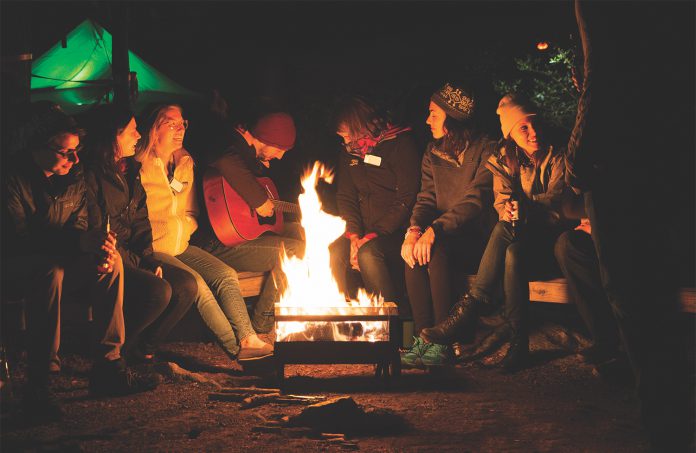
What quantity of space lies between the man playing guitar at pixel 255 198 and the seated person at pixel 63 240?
61.6 inches

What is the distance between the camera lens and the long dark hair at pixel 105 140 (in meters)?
5.53

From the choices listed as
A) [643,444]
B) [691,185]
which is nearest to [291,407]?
[643,444]

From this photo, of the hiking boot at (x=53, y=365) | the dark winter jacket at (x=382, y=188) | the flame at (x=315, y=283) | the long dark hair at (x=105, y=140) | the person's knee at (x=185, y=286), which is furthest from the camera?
the dark winter jacket at (x=382, y=188)

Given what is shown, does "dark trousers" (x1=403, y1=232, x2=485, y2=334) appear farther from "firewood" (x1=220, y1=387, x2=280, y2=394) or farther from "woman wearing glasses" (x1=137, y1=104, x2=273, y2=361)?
"firewood" (x1=220, y1=387, x2=280, y2=394)

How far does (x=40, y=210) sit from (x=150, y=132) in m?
1.42

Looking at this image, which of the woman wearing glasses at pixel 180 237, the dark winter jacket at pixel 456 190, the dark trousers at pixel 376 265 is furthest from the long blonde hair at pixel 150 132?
the dark winter jacket at pixel 456 190

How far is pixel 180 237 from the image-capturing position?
6156 millimetres

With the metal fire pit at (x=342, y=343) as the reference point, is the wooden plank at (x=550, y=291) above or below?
above

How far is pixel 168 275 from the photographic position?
5773 mm

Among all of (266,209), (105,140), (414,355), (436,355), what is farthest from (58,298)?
(436,355)

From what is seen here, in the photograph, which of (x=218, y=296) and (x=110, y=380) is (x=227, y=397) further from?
(x=218, y=296)

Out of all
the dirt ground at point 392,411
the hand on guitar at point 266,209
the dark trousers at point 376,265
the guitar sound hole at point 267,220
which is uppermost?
the hand on guitar at point 266,209

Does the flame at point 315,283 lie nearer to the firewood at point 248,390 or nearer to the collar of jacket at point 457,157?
→ the firewood at point 248,390

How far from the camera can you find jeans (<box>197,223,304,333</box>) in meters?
6.55
